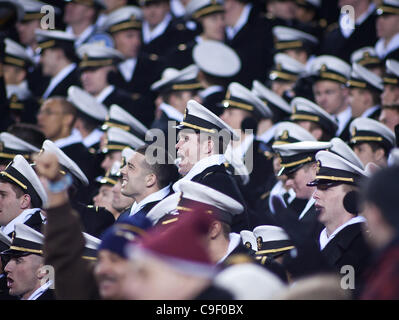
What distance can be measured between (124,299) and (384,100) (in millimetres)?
5225

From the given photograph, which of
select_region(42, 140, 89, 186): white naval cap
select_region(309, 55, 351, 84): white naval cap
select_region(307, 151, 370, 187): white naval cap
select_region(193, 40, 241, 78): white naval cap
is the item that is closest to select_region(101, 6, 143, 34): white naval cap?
select_region(193, 40, 241, 78): white naval cap

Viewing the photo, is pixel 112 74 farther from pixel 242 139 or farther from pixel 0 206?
pixel 0 206

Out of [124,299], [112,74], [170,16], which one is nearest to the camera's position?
[124,299]

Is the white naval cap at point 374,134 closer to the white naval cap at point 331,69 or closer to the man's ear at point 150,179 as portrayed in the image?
the white naval cap at point 331,69

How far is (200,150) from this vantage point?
22.4 feet

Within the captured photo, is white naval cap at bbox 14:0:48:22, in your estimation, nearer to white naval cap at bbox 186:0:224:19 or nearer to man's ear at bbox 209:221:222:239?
white naval cap at bbox 186:0:224:19

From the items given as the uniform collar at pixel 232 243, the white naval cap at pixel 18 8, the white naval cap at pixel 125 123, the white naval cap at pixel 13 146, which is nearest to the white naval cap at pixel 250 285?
the uniform collar at pixel 232 243

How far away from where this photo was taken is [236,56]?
9414mm

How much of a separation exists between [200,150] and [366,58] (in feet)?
10.7

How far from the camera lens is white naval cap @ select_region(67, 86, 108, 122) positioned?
9.24 m

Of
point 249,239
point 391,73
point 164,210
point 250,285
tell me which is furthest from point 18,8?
point 250,285

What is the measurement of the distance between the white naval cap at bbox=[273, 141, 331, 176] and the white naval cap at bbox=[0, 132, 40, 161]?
252 cm

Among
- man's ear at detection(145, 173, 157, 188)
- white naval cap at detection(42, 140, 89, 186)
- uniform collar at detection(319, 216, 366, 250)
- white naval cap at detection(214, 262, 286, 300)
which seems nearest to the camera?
white naval cap at detection(214, 262, 286, 300)
